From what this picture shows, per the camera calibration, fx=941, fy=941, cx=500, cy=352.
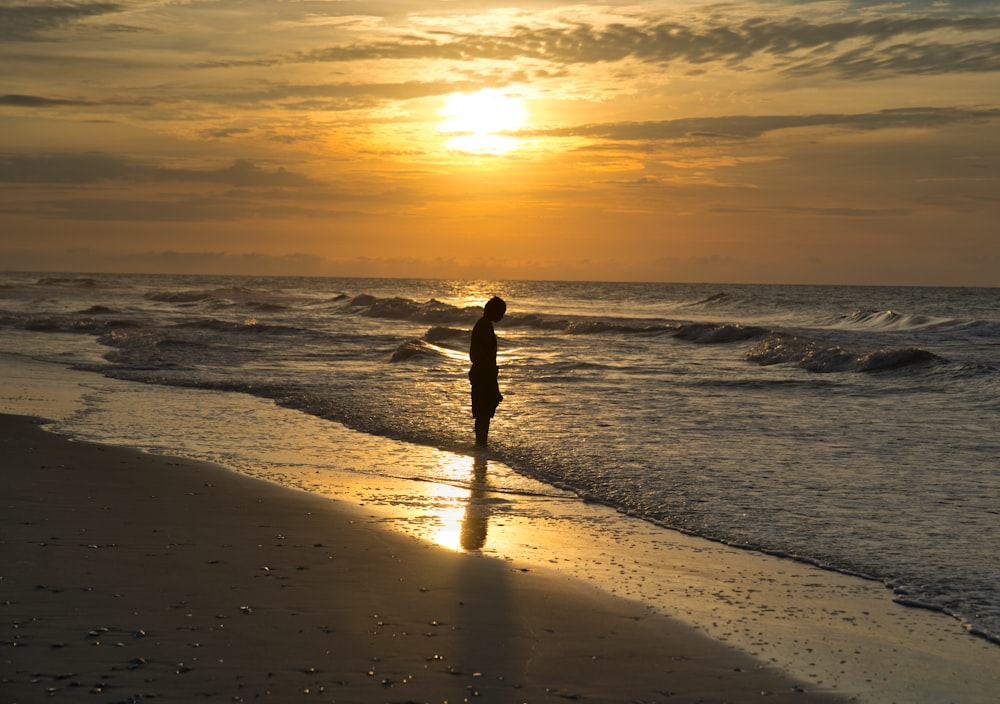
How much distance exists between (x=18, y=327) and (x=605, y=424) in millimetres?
28911

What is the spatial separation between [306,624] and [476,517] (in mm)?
3110

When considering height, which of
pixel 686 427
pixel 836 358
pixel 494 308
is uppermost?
pixel 494 308

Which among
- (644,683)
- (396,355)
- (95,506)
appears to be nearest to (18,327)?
(396,355)

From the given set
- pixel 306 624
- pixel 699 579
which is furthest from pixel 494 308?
pixel 306 624

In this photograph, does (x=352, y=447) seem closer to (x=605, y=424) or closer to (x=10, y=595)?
(x=605, y=424)

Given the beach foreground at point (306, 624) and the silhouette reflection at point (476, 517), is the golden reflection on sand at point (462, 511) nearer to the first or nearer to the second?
the silhouette reflection at point (476, 517)

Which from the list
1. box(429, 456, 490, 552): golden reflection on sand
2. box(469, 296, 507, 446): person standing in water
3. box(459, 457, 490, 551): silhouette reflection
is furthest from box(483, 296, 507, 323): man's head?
box(459, 457, 490, 551): silhouette reflection

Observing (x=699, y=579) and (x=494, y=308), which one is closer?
(x=699, y=579)

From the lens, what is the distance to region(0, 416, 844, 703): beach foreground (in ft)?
13.2

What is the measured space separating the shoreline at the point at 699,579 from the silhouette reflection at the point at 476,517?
2 centimetres

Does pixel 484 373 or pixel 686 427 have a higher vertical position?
pixel 484 373

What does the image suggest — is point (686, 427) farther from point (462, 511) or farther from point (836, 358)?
point (836, 358)

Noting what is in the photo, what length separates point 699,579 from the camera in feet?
20.1

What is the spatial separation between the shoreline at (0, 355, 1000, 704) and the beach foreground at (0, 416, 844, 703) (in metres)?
0.22
